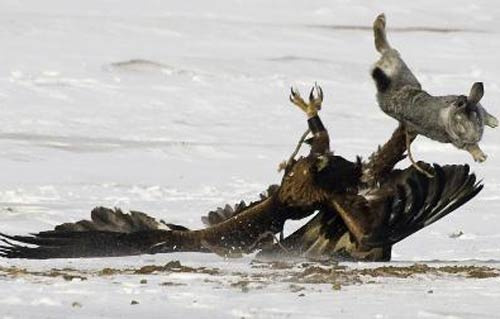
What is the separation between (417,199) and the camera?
283 inches

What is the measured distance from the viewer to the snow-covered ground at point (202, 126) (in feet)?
18.4

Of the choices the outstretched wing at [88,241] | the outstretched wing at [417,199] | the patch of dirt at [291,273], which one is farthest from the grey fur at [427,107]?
the outstretched wing at [88,241]

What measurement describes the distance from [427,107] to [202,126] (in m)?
8.89

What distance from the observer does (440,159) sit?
14000mm

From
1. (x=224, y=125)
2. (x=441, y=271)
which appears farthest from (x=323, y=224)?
(x=224, y=125)

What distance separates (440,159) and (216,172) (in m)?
2.31

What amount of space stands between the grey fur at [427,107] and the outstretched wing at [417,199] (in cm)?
28

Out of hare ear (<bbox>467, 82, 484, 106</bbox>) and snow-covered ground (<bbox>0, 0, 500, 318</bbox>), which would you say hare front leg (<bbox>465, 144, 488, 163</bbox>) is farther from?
snow-covered ground (<bbox>0, 0, 500, 318</bbox>)

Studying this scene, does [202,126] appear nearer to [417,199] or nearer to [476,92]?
[417,199]

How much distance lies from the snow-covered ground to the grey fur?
0.67m

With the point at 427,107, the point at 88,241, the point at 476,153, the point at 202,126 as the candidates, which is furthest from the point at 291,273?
the point at 202,126

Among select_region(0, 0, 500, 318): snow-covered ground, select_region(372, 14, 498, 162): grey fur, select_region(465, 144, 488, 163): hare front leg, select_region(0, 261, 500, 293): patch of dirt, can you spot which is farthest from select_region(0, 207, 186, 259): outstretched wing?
select_region(465, 144, 488, 163): hare front leg

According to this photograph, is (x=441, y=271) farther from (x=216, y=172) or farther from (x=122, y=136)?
(x=122, y=136)

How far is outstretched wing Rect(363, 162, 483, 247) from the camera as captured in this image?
7102 millimetres
